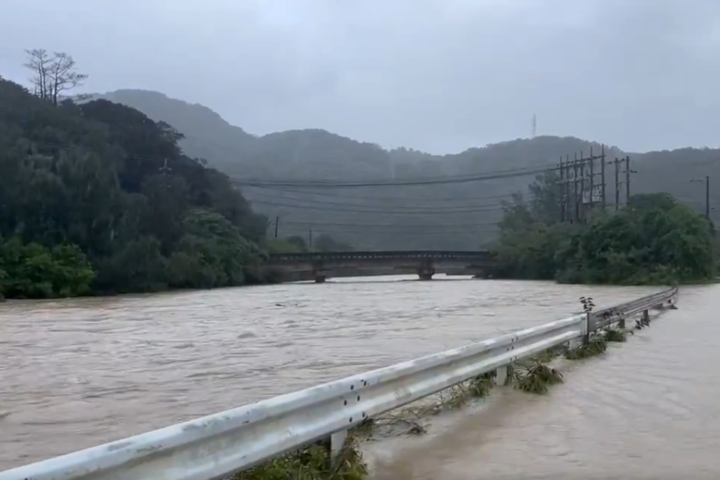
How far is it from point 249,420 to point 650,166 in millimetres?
127065

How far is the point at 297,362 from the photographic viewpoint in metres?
12.3

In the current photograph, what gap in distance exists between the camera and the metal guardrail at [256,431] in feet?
11.2

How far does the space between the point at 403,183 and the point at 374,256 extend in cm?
4025

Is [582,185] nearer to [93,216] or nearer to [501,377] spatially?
[93,216]

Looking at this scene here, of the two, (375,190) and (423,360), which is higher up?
(375,190)

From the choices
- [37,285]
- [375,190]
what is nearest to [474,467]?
[37,285]

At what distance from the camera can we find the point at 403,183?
366 feet

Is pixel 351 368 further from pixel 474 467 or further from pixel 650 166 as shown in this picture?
pixel 650 166

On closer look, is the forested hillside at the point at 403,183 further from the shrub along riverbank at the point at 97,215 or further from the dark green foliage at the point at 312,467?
the dark green foliage at the point at 312,467

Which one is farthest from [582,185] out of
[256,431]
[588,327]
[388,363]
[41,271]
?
[256,431]

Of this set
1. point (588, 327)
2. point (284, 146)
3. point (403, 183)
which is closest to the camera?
point (588, 327)

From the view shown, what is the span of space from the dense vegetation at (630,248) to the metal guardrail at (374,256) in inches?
148

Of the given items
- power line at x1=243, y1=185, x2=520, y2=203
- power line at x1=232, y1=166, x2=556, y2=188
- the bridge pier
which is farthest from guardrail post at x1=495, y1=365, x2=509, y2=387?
power line at x1=243, y1=185, x2=520, y2=203

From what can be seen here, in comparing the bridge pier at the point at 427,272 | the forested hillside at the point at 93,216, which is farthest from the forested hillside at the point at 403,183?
the forested hillside at the point at 93,216
